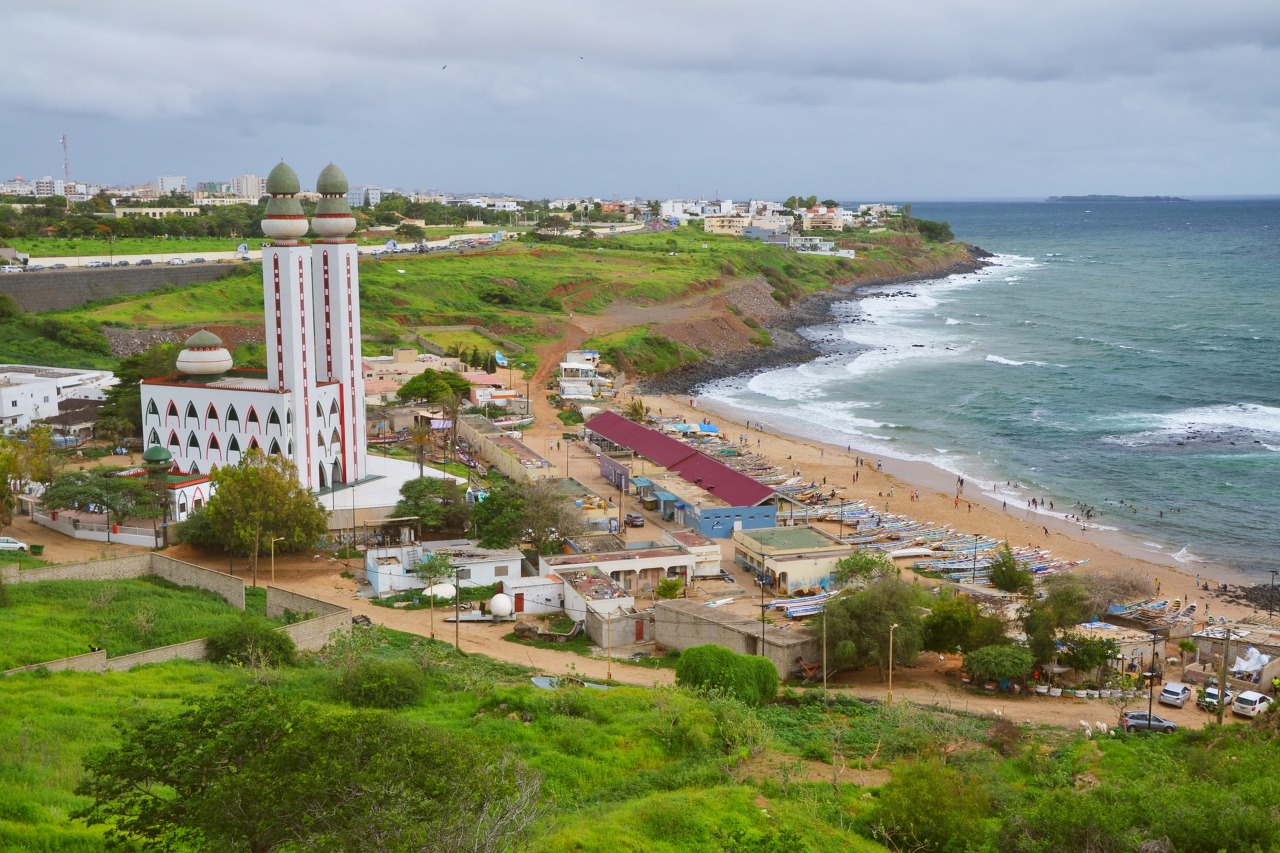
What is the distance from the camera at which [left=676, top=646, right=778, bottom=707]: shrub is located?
91.2ft

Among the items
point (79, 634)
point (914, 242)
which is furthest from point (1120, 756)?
point (914, 242)

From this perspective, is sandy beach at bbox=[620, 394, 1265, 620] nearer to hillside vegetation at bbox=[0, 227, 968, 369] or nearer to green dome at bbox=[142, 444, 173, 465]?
green dome at bbox=[142, 444, 173, 465]

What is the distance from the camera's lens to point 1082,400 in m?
72.6

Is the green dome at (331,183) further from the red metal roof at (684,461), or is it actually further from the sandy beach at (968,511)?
the sandy beach at (968,511)

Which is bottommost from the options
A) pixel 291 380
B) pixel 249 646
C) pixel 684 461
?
pixel 249 646

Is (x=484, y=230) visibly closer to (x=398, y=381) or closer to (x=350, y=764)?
(x=398, y=381)

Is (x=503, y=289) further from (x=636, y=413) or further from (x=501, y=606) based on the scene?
(x=501, y=606)

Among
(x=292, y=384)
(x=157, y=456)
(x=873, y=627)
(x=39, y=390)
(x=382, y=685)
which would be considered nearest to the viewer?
(x=382, y=685)

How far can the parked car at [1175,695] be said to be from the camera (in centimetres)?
3017

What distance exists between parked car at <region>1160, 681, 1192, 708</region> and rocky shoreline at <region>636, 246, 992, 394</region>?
1885 inches

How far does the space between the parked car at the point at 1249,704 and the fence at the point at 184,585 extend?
23.1 meters

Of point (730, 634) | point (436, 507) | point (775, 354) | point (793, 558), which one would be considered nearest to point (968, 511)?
point (793, 558)

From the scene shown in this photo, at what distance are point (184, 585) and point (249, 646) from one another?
26.1ft

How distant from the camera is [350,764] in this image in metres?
15.5
